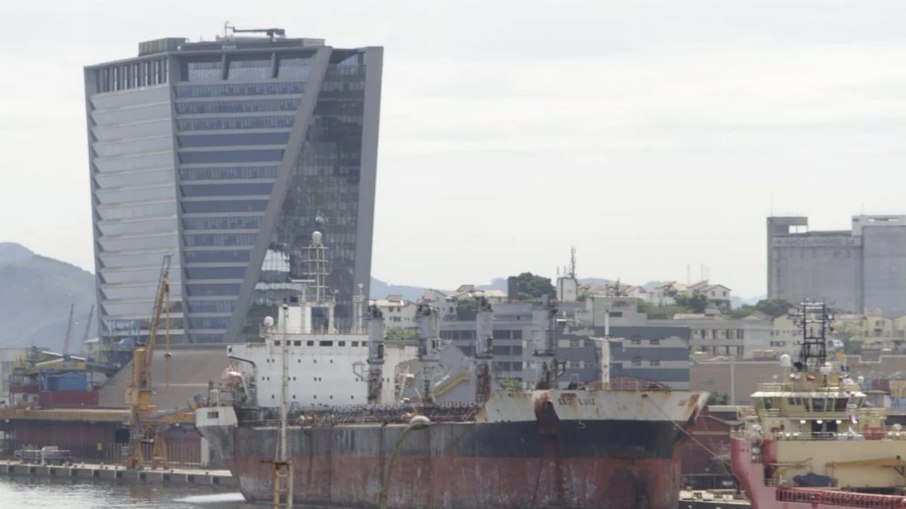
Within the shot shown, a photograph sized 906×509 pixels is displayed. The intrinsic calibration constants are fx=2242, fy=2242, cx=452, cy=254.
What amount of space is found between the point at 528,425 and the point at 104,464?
6927cm

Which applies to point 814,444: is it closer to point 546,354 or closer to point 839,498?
point 839,498

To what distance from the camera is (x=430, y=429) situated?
333 feet

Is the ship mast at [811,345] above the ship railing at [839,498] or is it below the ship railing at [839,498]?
above

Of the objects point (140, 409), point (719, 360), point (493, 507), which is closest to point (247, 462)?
point (493, 507)

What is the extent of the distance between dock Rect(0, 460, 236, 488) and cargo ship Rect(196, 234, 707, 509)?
12.4 meters

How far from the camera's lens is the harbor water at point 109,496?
114 metres

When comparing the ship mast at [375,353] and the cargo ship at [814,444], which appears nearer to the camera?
the cargo ship at [814,444]

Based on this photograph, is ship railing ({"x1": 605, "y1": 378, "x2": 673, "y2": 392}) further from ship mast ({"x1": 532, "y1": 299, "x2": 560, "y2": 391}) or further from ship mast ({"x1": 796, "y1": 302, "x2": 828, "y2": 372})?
ship mast ({"x1": 796, "y1": 302, "x2": 828, "y2": 372})

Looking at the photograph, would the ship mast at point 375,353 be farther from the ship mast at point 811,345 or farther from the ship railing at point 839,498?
the ship railing at point 839,498

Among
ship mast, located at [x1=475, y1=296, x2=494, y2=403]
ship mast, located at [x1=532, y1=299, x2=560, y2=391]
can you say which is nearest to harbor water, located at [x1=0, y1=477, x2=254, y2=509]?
ship mast, located at [x1=475, y1=296, x2=494, y2=403]

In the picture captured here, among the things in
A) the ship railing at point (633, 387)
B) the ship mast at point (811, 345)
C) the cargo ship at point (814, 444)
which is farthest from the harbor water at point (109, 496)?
the cargo ship at point (814, 444)

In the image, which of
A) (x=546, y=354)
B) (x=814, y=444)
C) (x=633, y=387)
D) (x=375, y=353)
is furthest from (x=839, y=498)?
(x=375, y=353)

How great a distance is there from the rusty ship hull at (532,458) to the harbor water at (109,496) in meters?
10.3

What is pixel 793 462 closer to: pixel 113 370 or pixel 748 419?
pixel 748 419
